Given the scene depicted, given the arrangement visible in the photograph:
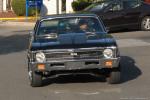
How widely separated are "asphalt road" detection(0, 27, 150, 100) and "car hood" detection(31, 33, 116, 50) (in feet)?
2.68

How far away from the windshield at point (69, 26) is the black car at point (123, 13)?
1028 cm

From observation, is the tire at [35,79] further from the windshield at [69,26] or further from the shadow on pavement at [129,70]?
the shadow on pavement at [129,70]

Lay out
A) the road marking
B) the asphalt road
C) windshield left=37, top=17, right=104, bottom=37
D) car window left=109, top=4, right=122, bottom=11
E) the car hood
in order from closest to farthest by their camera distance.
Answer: the asphalt road, the car hood, windshield left=37, top=17, right=104, bottom=37, the road marking, car window left=109, top=4, right=122, bottom=11

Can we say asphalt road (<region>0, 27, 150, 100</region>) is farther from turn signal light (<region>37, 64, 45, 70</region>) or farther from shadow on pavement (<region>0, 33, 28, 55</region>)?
shadow on pavement (<region>0, 33, 28, 55</region>)

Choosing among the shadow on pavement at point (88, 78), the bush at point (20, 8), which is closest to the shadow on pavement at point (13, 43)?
the shadow on pavement at point (88, 78)

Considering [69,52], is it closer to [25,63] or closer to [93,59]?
[93,59]

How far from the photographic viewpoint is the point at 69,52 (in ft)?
33.7

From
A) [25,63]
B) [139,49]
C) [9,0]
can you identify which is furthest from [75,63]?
[9,0]

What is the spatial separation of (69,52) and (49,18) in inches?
67.3

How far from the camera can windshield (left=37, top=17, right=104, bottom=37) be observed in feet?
37.8

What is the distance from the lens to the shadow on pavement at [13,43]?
17534 mm

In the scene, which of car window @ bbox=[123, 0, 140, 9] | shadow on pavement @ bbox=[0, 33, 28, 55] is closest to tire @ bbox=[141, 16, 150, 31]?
car window @ bbox=[123, 0, 140, 9]

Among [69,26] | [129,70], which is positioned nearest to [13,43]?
[129,70]

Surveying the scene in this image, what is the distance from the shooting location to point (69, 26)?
1161 cm
